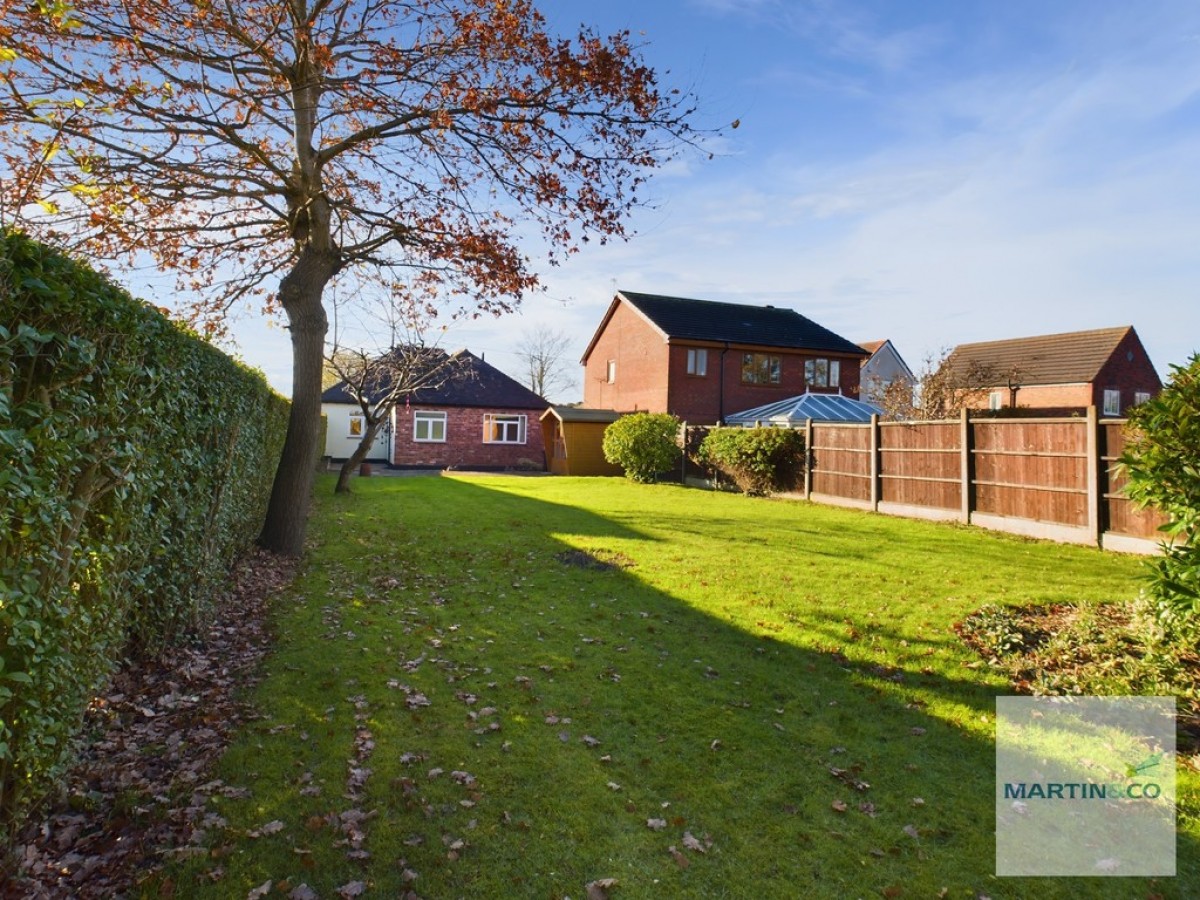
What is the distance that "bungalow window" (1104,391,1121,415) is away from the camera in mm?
35559

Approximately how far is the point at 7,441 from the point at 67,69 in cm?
670

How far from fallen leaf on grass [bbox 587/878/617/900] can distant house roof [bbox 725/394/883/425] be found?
2182 cm

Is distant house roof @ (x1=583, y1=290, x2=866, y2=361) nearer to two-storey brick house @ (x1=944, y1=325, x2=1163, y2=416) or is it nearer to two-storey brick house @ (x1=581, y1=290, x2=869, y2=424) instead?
two-storey brick house @ (x1=581, y1=290, x2=869, y2=424)

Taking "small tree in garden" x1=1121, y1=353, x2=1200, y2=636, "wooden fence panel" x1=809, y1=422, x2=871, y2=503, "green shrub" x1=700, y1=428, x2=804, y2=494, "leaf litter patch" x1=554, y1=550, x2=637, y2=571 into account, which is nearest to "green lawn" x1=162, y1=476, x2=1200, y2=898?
"leaf litter patch" x1=554, y1=550, x2=637, y2=571

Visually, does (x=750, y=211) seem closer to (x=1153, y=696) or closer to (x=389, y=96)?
(x=389, y=96)

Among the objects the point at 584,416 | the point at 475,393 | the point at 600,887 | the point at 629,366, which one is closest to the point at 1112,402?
the point at 629,366

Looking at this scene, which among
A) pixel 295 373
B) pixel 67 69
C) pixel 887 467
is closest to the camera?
pixel 67 69

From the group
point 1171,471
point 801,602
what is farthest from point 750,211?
point 1171,471

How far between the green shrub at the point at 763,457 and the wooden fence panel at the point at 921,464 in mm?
3342

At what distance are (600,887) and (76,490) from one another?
2.95 metres

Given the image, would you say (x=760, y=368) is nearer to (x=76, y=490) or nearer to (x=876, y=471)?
(x=876, y=471)

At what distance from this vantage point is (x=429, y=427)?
32719 millimetres

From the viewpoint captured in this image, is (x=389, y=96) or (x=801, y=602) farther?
(x=389, y=96)

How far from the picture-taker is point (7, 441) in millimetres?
2047
